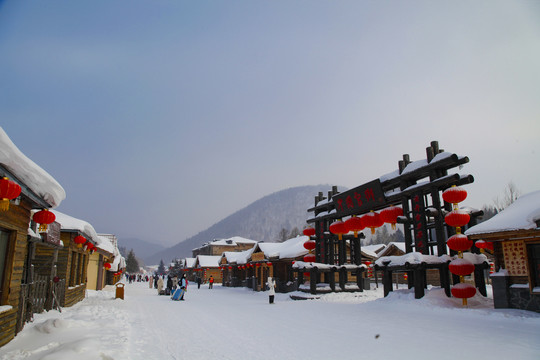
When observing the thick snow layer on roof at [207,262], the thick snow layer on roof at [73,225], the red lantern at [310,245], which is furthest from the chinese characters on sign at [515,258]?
the thick snow layer on roof at [207,262]

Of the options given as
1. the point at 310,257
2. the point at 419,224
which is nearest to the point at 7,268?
the point at 419,224

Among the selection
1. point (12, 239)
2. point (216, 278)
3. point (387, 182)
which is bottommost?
point (216, 278)

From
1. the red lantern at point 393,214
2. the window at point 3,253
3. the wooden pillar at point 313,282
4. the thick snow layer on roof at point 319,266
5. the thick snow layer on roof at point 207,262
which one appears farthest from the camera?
the thick snow layer on roof at point 207,262

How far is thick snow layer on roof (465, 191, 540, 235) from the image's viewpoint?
10.7 meters

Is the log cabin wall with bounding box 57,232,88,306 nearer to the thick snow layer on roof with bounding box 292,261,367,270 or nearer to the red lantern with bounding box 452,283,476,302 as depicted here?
the thick snow layer on roof with bounding box 292,261,367,270

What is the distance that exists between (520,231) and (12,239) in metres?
13.9

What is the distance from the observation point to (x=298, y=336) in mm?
8766

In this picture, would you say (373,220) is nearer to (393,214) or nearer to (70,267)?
(393,214)

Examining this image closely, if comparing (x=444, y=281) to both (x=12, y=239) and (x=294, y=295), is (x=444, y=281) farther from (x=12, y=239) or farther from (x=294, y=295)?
(x=12, y=239)

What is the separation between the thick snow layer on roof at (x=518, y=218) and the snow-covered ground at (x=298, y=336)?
263cm

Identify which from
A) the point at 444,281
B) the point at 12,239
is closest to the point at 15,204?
the point at 12,239

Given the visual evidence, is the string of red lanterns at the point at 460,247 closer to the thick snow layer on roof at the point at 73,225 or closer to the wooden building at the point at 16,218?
the wooden building at the point at 16,218

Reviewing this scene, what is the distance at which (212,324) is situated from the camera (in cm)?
1100

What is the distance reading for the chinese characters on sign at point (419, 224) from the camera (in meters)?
A: 15.1
